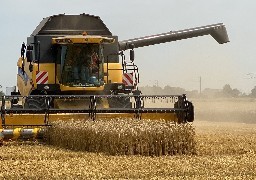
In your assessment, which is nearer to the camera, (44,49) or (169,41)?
(44,49)

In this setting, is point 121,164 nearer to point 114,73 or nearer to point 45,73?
point 45,73

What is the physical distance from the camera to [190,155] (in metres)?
8.98

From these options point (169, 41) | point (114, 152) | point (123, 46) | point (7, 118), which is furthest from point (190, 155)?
point (169, 41)

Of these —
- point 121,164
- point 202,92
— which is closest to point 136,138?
point 121,164

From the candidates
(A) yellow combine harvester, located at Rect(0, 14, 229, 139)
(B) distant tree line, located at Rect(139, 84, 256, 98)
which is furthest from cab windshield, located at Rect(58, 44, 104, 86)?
(B) distant tree line, located at Rect(139, 84, 256, 98)

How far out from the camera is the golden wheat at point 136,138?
29.2ft

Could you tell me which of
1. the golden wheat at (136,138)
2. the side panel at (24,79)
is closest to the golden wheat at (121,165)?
the golden wheat at (136,138)

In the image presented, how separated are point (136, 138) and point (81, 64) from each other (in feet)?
14.6

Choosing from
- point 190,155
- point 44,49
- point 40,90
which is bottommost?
point 190,155

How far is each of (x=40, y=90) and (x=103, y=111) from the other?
2.06 meters

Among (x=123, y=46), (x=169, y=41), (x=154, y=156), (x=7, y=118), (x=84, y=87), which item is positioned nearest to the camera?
(x=154, y=156)

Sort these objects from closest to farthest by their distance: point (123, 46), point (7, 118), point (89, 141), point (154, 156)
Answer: point (154, 156), point (89, 141), point (7, 118), point (123, 46)

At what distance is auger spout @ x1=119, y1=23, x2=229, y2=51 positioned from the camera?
15.2 meters

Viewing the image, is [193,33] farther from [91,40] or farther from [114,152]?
[114,152]
